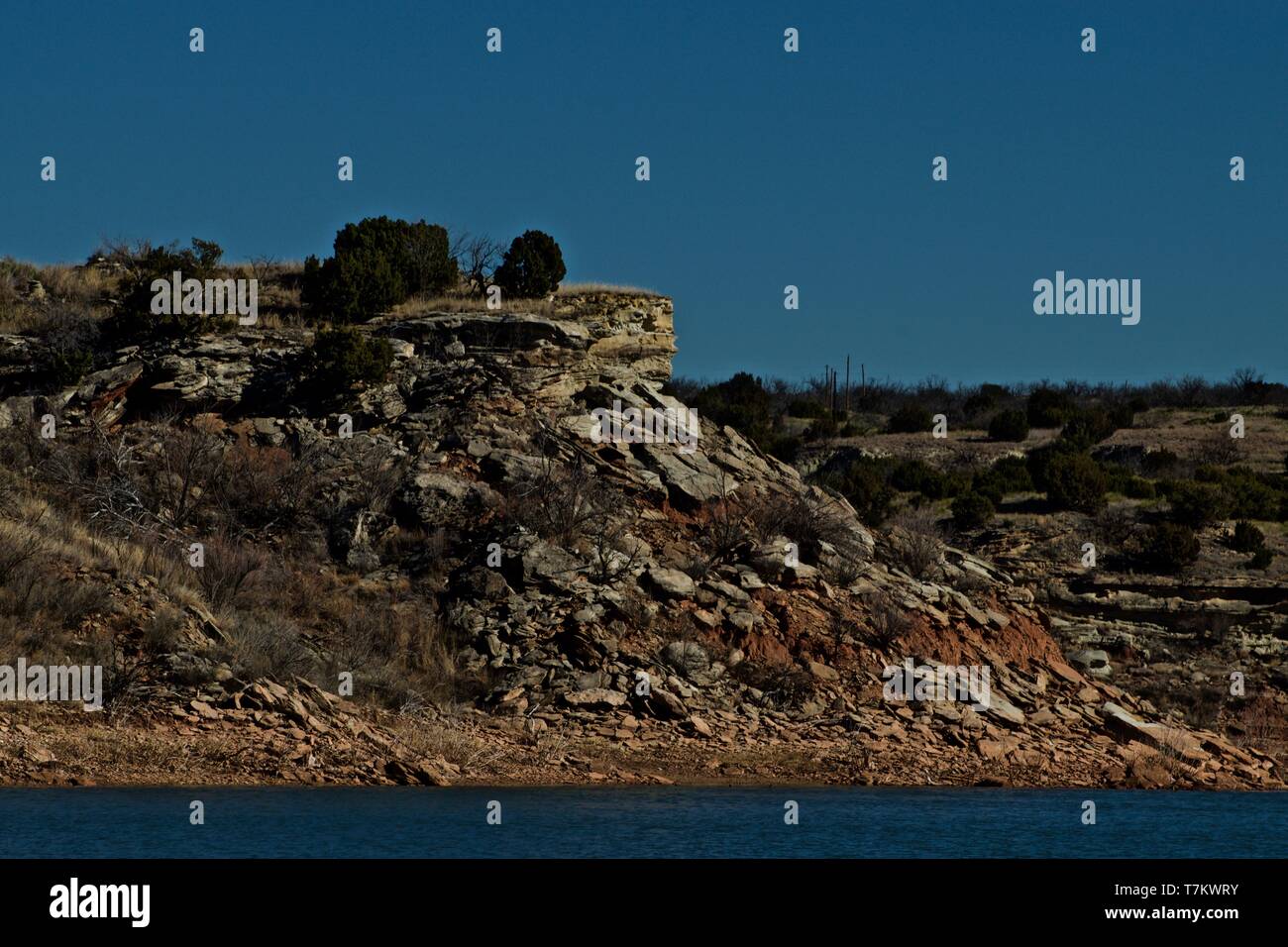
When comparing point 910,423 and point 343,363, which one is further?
point 910,423

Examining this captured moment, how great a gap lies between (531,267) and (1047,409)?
34512mm

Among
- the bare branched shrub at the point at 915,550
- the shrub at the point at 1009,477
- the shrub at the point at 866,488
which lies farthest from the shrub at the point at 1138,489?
the bare branched shrub at the point at 915,550

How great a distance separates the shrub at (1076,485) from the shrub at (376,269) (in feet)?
70.3

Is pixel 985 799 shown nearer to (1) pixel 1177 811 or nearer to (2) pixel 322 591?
(1) pixel 1177 811

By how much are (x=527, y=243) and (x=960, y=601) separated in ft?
57.8

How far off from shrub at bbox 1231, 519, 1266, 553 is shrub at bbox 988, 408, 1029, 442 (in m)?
18.1

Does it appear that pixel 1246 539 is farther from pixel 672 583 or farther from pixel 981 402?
pixel 981 402

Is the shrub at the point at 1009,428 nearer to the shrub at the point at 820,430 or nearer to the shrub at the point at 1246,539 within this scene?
the shrub at the point at 820,430

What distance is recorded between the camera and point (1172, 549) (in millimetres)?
47906

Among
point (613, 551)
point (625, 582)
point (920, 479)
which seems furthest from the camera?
point (920, 479)

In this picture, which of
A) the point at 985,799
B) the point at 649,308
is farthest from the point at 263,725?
the point at 649,308

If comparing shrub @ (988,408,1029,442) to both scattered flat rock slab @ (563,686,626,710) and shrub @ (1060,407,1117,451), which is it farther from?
scattered flat rock slab @ (563,686,626,710)

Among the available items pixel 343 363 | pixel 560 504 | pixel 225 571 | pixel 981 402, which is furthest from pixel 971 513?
pixel 981 402
